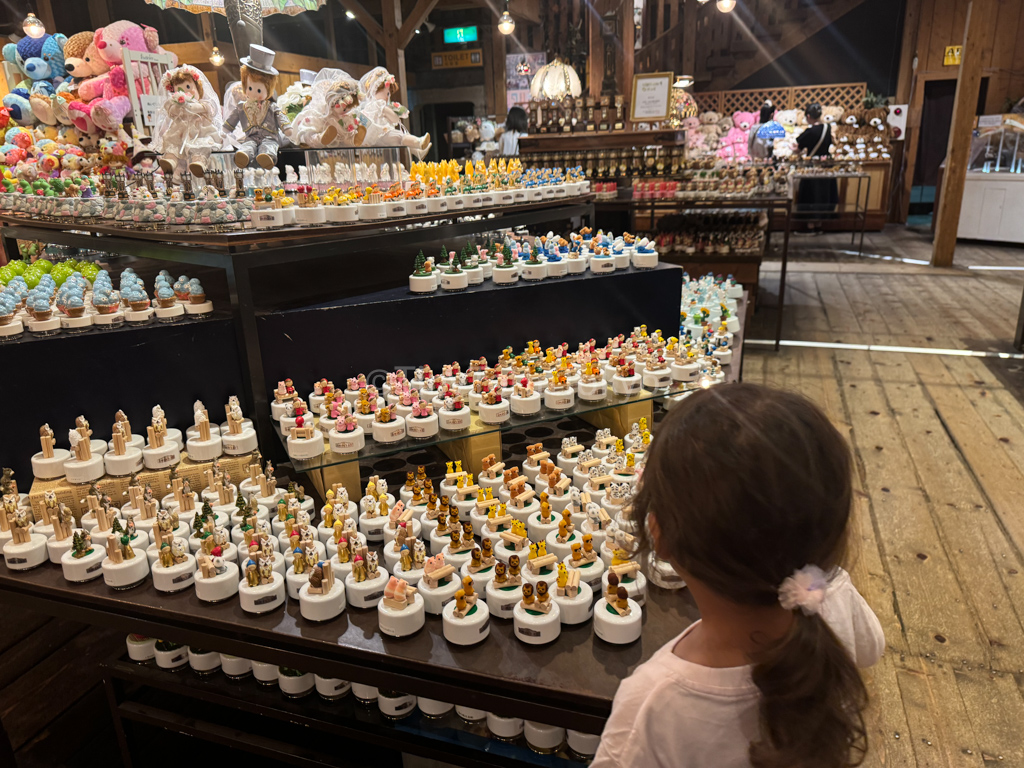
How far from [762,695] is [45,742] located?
201 centimetres

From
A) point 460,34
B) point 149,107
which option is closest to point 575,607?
point 149,107

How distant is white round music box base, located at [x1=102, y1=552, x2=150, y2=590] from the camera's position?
1.62 metres

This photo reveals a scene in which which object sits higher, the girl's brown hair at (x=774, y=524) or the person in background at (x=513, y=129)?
the person in background at (x=513, y=129)

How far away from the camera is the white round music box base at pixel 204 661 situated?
1.71 meters

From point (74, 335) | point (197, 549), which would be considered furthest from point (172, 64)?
point (197, 549)

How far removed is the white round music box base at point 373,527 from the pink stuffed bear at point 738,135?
11037 mm

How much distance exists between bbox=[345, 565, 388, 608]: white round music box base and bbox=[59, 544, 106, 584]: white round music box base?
0.63 m

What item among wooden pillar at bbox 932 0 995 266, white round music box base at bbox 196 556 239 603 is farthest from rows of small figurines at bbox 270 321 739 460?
wooden pillar at bbox 932 0 995 266

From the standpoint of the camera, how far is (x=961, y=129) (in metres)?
7.61

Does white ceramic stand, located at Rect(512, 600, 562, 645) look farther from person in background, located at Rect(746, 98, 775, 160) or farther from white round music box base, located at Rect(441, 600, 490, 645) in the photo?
person in background, located at Rect(746, 98, 775, 160)

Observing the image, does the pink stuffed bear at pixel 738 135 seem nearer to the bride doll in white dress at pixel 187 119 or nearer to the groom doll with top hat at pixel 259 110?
the groom doll with top hat at pixel 259 110

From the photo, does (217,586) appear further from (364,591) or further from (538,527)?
(538,527)

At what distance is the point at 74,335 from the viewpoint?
205 centimetres

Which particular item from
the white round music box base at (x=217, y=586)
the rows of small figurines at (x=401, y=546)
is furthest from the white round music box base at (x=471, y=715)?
the white round music box base at (x=217, y=586)
